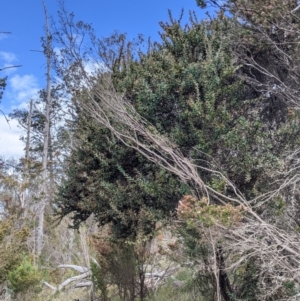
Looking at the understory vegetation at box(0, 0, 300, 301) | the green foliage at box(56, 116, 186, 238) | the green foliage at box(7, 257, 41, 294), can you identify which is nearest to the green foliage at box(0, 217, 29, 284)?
the green foliage at box(7, 257, 41, 294)

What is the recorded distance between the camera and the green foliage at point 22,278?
26.9 ft

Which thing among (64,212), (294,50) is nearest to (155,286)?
(64,212)

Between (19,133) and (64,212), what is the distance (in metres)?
14.4

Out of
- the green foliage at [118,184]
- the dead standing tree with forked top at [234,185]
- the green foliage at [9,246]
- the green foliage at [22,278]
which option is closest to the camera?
the dead standing tree with forked top at [234,185]

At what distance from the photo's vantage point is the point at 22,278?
8227 mm

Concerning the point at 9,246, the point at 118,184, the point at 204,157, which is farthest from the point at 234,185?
the point at 9,246

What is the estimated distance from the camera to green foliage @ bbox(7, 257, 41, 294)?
819 centimetres

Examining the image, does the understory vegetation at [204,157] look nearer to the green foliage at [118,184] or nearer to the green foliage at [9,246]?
the green foliage at [118,184]

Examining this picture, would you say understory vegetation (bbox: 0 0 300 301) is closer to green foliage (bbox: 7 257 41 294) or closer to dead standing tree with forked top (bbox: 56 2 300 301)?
dead standing tree with forked top (bbox: 56 2 300 301)

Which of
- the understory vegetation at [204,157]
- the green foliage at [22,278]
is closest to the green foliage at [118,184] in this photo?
the understory vegetation at [204,157]

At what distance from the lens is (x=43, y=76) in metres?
17.3

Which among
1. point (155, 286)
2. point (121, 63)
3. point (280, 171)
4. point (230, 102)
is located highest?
point (121, 63)

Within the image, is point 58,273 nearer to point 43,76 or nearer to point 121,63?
point 121,63

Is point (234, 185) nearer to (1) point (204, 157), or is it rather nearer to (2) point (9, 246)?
(1) point (204, 157)
